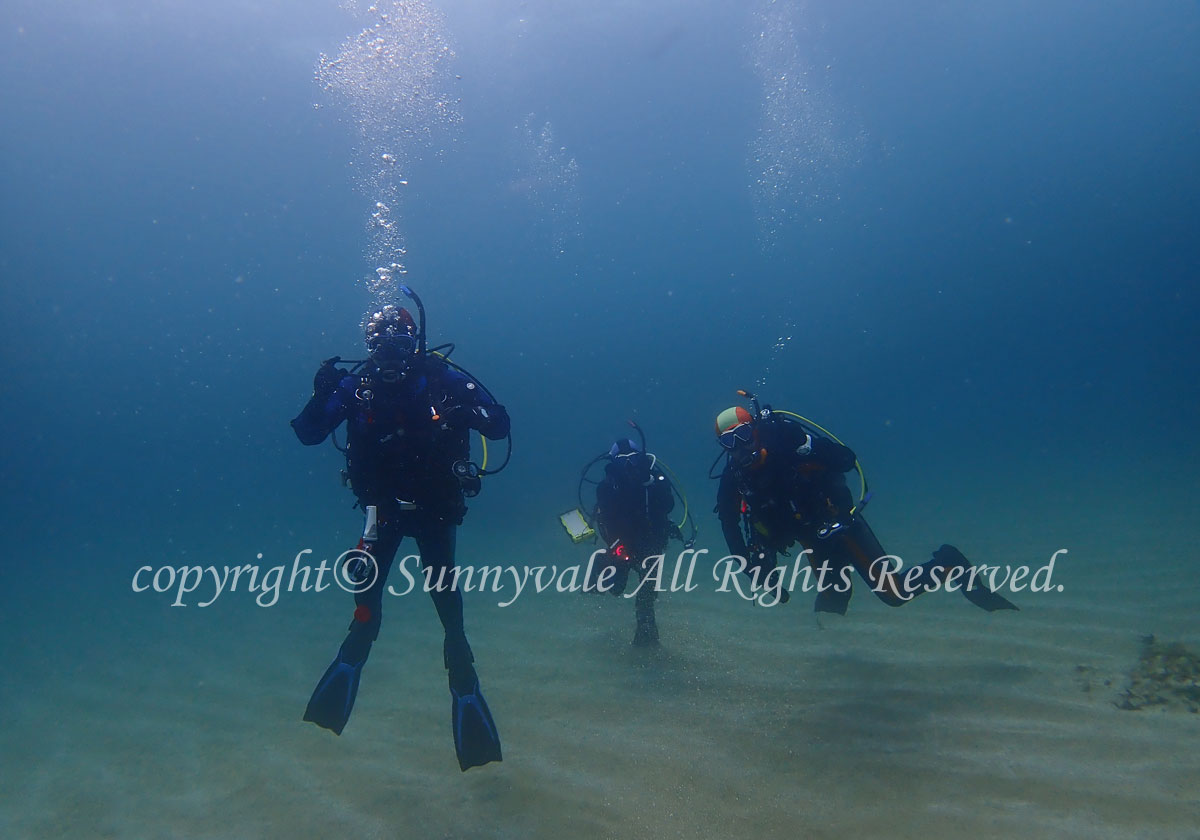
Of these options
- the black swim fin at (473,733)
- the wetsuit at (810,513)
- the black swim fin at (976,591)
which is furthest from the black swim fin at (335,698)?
the black swim fin at (976,591)

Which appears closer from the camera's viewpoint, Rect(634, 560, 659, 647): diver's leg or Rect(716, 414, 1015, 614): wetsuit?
Rect(716, 414, 1015, 614): wetsuit

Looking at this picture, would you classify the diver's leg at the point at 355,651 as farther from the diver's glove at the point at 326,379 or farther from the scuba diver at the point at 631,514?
the scuba diver at the point at 631,514

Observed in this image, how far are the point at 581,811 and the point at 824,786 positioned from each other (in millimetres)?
1774

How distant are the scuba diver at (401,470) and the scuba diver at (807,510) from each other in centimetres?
237

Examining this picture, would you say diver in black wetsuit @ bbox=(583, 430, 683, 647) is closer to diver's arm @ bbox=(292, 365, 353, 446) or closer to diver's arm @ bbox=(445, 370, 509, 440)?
diver's arm @ bbox=(445, 370, 509, 440)

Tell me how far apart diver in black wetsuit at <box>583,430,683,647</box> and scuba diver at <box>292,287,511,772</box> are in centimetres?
219

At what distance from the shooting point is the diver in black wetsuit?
6.48m

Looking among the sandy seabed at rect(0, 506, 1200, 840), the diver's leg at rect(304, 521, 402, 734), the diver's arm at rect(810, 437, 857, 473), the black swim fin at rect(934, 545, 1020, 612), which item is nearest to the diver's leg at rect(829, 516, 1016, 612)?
the black swim fin at rect(934, 545, 1020, 612)

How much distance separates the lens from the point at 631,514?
6566 mm

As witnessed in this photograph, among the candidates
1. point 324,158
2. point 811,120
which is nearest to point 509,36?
point 324,158

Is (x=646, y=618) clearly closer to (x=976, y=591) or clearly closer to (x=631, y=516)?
(x=631, y=516)

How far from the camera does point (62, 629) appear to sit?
14484mm

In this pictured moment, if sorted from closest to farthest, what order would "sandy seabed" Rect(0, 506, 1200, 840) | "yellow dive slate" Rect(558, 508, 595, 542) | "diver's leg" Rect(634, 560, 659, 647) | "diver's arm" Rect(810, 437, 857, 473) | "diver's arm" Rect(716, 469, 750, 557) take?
"sandy seabed" Rect(0, 506, 1200, 840) → "diver's arm" Rect(810, 437, 857, 473) → "diver's arm" Rect(716, 469, 750, 557) → "yellow dive slate" Rect(558, 508, 595, 542) → "diver's leg" Rect(634, 560, 659, 647)

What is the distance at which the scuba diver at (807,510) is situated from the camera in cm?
548
